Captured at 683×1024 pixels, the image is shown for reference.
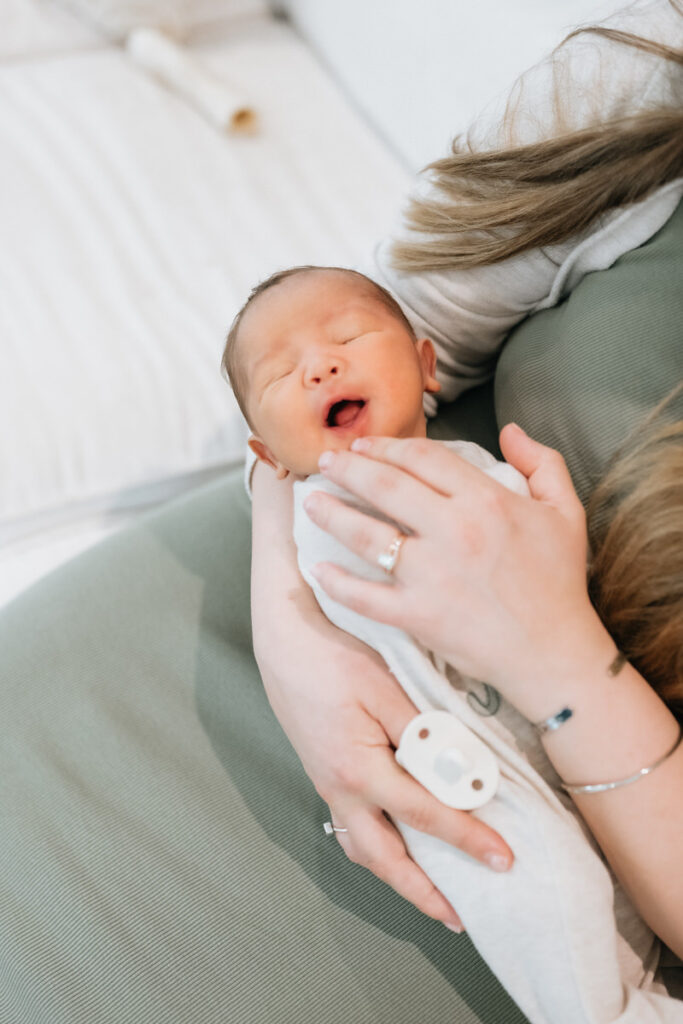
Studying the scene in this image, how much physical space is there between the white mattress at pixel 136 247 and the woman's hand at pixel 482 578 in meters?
0.79

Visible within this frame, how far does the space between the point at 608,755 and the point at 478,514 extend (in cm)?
21

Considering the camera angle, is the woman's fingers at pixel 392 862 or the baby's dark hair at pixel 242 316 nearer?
the woman's fingers at pixel 392 862

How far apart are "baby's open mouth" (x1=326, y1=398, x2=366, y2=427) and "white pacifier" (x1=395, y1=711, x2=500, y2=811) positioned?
281 mm

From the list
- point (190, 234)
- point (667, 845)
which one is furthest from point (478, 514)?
point (190, 234)

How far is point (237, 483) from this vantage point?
1094mm

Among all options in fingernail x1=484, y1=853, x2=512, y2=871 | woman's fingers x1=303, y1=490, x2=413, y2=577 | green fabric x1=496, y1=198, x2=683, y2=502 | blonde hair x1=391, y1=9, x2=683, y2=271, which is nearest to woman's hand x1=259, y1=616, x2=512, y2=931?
fingernail x1=484, y1=853, x2=512, y2=871

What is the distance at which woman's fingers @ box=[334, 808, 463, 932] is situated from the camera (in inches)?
26.9

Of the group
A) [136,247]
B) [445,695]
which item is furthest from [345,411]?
[136,247]

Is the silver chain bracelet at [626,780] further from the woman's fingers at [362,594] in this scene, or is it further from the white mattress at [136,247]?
the white mattress at [136,247]

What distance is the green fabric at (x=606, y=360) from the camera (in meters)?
0.75

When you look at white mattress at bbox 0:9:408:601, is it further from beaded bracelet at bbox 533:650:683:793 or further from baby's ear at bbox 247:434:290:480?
Answer: beaded bracelet at bbox 533:650:683:793

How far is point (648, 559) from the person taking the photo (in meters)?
0.66

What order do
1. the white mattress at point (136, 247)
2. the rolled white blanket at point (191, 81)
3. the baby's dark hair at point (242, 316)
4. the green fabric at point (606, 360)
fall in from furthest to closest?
the rolled white blanket at point (191, 81), the white mattress at point (136, 247), the baby's dark hair at point (242, 316), the green fabric at point (606, 360)

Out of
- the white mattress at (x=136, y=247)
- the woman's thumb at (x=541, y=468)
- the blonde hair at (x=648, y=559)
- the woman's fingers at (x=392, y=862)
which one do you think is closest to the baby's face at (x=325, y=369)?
the woman's thumb at (x=541, y=468)
